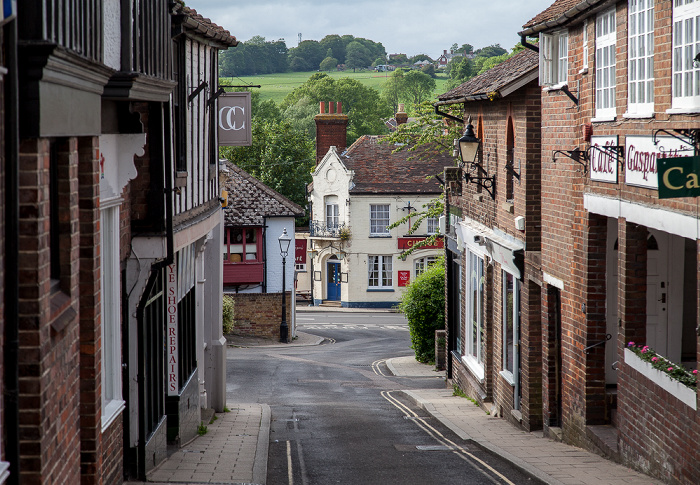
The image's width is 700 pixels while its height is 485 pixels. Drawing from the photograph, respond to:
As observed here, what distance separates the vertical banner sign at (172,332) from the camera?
11.7 metres

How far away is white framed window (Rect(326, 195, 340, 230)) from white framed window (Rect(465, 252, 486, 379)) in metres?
31.6

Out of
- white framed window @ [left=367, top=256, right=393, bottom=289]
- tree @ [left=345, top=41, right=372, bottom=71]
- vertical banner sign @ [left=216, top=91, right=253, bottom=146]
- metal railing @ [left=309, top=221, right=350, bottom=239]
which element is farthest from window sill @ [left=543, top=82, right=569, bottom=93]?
tree @ [left=345, top=41, right=372, bottom=71]

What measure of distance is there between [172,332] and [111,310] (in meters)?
3.76

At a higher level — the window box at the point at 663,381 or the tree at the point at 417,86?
the tree at the point at 417,86

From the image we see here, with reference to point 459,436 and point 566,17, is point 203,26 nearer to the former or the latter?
point 566,17

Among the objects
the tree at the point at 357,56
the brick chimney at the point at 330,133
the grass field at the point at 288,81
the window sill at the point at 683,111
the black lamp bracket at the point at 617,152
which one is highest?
the tree at the point at 357,56

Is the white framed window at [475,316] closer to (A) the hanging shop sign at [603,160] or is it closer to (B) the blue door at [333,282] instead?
(A) the hanging shop sign at [603,160]

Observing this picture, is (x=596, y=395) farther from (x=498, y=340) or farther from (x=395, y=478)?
(x=498, y=340)

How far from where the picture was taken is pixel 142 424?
9391mm

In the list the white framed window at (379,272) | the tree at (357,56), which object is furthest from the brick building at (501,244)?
the tree at (357,56)

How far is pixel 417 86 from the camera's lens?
389 ft

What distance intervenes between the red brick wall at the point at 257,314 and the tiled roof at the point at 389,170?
47.4 ft

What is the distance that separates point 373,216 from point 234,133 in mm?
34108

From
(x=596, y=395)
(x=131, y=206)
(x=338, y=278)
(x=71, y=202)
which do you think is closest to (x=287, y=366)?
(x=596, y=395)
